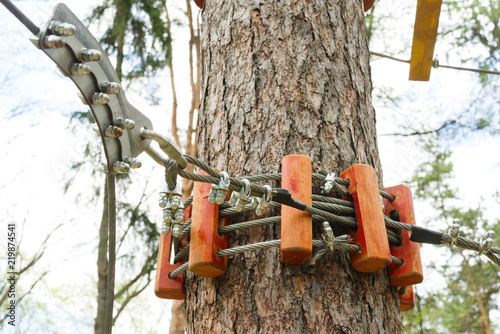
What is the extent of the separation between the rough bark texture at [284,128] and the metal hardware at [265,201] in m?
0.07

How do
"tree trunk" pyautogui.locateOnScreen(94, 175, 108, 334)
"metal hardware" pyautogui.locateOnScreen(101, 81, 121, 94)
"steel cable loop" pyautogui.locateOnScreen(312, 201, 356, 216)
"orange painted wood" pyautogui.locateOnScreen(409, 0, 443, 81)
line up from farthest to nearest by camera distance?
"tree trunk" pyautogui.locateOnScreen(94, 175, 108, 334)
"orange painted wood" pyautogui.locateOnScreen(409, 0, 443, 81)
"steel cable loop" pyautogui.locateOnScreen(312, 201, 356, 216)
"metal hardware" pyautogui.locateOnScreen(101, 81, 121, 94)

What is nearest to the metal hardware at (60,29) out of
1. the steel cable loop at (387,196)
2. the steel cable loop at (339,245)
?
the steel cable loop at (339,245)

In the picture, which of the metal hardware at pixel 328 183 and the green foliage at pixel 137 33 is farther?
the green foliage at pixel 137 33

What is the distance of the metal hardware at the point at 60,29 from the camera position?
61 cm

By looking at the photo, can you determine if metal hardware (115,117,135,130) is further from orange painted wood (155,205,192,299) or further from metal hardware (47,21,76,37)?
orange painted wood (155,205,192,299)

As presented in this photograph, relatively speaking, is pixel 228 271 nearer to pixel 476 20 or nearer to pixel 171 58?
pixel 171 58

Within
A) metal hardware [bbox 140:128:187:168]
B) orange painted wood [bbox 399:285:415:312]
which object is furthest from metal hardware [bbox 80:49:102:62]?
orange painted wood [bbox 399:285:415:312]

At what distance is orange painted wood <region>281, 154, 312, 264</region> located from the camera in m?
0.75

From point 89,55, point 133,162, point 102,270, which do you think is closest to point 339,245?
point 133,162

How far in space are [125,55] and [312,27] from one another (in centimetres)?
467

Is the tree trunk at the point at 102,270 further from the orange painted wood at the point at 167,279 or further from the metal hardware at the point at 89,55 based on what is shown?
the metal hardware at the point at 89,55

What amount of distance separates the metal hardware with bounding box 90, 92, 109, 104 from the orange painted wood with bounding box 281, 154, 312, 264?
0.33 metres

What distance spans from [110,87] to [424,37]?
56.2 inches

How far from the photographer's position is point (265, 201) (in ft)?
2.49
